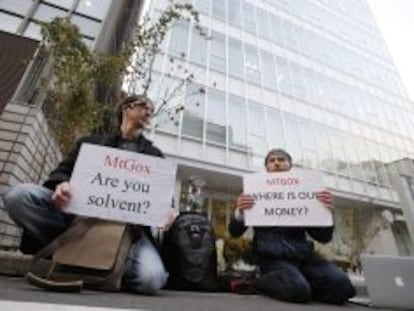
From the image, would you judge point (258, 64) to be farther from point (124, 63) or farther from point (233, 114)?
point (124, 63)

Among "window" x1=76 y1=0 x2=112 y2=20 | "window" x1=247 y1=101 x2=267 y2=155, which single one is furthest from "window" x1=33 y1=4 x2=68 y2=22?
"window" x1=247 y1=101 x2=267 y2=155

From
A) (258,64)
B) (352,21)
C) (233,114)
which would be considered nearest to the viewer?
(233,114)

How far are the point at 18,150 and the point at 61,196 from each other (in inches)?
63.5

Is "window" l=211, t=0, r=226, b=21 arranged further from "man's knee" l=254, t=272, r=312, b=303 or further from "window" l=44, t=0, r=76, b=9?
"man's knee" l=254, t=272, r=312, b=303

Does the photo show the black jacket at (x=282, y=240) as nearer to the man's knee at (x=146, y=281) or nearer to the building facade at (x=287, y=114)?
the man's knee at (x=146, y=281)

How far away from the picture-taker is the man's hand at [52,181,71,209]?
1.96 m

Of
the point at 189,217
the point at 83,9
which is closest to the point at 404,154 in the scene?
the point at 83,9

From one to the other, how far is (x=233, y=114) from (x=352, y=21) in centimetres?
1441

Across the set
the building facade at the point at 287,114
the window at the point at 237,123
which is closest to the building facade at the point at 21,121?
the building facade at the point at 287,114

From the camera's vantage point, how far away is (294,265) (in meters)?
2.55

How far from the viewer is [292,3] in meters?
18.5

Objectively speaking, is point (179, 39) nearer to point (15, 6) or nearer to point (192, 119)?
point (192, 119)

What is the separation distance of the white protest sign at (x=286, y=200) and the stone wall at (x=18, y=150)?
2106 millimetres

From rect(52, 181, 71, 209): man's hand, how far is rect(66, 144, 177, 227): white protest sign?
0.12ft
